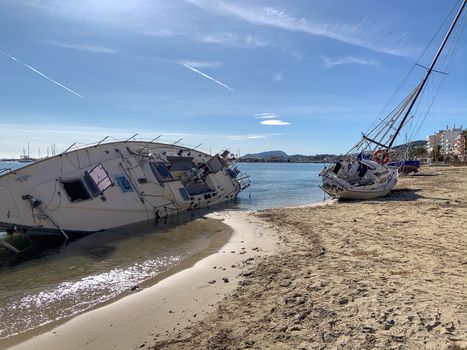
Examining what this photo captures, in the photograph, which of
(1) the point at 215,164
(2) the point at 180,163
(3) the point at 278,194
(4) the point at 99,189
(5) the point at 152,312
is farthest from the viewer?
(3) the point at 278,194

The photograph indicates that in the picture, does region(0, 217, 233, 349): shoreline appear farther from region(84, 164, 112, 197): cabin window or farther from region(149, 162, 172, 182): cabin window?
region(149, 162, 172, 182): cabin window

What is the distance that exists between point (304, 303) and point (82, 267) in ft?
26.1

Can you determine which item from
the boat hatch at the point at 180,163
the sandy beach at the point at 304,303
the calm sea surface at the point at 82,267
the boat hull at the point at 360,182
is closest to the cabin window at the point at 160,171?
the boat hatch at the point at 180,163

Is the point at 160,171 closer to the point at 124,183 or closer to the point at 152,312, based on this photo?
the point at 124,183

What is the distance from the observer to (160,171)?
80.5 feet

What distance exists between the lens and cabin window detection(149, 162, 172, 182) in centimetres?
2405

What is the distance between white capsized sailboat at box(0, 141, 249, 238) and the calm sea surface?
43.4 inches

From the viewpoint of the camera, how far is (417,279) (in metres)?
7.71

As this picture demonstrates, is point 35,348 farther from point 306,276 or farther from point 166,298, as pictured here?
point 306,276

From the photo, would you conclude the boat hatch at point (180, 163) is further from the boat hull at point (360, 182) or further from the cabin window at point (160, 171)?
the boat hull at point (360, 182)

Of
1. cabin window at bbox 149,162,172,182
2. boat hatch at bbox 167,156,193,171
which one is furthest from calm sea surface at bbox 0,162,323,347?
boat hatch at bbox 167,156,193,171

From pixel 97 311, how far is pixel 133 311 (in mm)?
879

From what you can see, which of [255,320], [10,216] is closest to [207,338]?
[255,320]

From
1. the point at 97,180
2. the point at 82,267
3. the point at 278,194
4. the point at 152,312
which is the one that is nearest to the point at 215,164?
the point at 278,194
